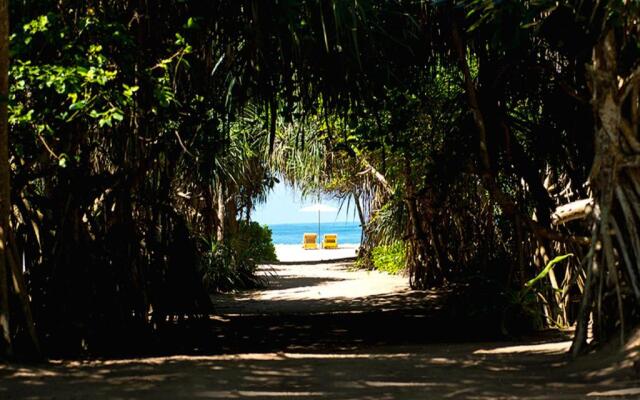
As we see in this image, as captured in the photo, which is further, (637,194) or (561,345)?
(561,345)

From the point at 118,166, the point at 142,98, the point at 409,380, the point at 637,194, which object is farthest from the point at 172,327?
the point at 637,194

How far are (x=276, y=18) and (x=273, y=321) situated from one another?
543 centimetres

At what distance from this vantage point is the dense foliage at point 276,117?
604 centimetres

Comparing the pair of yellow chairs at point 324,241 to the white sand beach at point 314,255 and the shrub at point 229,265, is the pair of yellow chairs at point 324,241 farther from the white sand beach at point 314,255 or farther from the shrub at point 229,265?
the shrub at point 229,265

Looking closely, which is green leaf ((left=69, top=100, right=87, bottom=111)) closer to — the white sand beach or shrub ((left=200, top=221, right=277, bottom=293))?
shrub ((left=200, top=221, right=277, bottom=293))

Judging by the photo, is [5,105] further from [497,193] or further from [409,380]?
[497,193]

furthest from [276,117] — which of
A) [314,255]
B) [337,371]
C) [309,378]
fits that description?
[314,255]

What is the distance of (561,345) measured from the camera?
7328 millimetres

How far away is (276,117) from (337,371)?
3203 mm

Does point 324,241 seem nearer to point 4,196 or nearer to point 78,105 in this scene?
point 4,196

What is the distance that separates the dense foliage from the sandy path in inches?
27.4

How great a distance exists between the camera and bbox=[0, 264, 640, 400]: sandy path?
185 inches

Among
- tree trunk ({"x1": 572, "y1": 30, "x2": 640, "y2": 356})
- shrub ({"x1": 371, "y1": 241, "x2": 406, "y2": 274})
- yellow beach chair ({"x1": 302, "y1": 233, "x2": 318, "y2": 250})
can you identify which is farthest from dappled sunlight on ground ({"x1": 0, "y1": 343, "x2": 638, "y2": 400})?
yellow beach chair ({"x1": 302, "y1": 233, "x2": 318, "y2": 250})

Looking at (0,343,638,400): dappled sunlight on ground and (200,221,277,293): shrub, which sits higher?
(200,221,277,293): shrub
